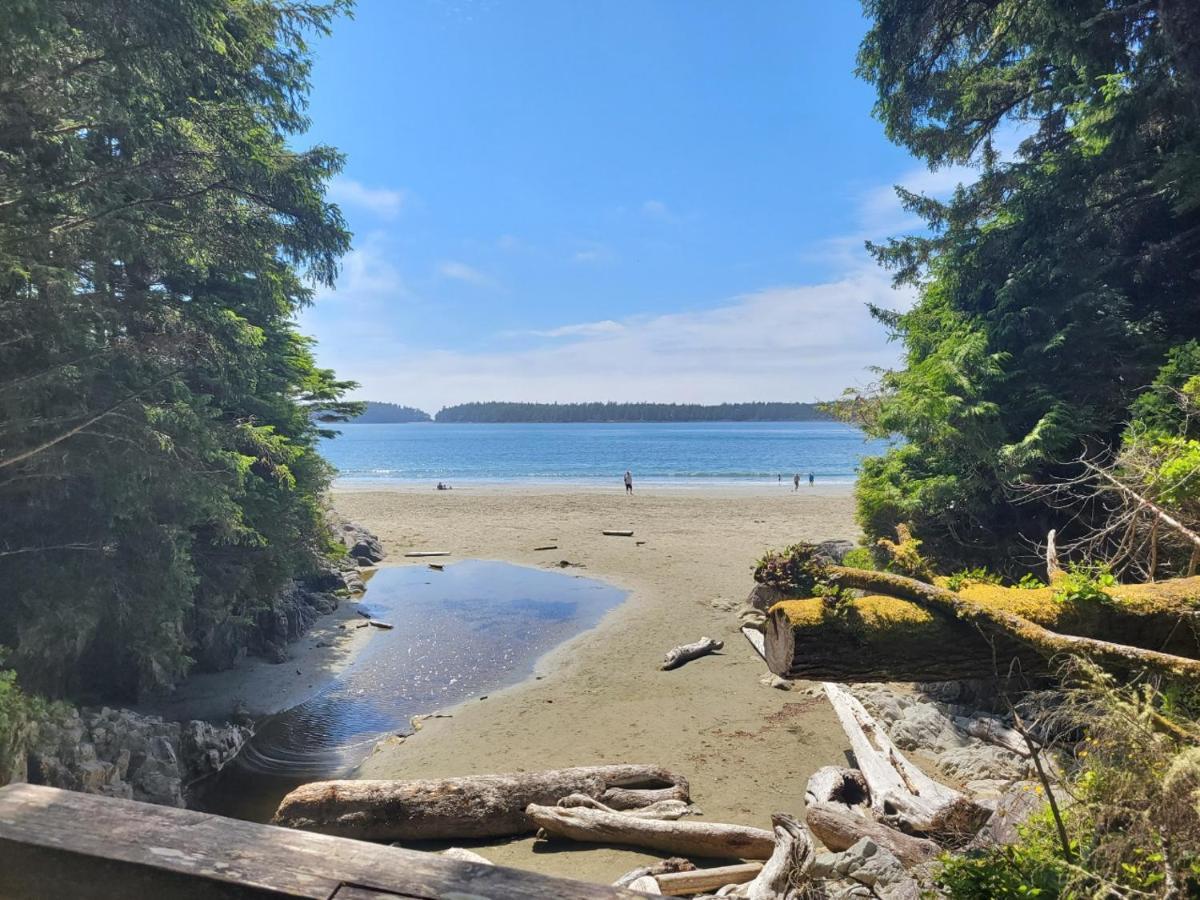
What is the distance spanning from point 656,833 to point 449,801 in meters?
2.67

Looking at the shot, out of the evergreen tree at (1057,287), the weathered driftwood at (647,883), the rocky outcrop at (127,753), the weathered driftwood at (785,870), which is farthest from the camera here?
the evergreen tree at (1057,287)

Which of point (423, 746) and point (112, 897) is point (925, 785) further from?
point (112, 897)

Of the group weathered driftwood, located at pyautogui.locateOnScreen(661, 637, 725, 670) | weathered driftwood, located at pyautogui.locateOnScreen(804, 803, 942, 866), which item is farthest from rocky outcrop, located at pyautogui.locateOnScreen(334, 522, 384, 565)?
weathered driftwood, located at pyautogui.locateOnScreen(804, 803, 942, 866)

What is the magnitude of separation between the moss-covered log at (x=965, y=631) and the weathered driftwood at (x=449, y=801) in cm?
576

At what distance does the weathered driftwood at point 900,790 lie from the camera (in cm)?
613

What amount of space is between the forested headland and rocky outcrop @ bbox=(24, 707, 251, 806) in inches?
37.9

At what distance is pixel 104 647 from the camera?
36.4ft

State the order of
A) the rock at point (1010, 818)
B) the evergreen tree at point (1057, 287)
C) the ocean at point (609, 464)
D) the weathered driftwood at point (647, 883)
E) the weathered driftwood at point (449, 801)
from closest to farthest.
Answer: the rock at point (1010, 818) → the weathered driftwood at point (647, 883) → the weathered driftwood at point (449, 801) → the evergreen tree at point (1057, 287) → the ocean at point (609, 464)

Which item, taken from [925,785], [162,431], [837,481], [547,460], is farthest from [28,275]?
[547,460]

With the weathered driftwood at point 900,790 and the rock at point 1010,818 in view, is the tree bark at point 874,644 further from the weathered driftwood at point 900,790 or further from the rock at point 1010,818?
the weathered driftwood at point 900,790

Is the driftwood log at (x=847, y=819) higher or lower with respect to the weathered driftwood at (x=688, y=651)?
higher

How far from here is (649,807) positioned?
7777mm

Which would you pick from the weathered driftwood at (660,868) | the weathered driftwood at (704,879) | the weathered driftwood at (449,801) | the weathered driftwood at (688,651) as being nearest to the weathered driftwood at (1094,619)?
the weathered driftwood at (704,879)

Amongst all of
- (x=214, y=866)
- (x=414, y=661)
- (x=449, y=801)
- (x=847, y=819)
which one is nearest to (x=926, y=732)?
(x=847, y=819)
